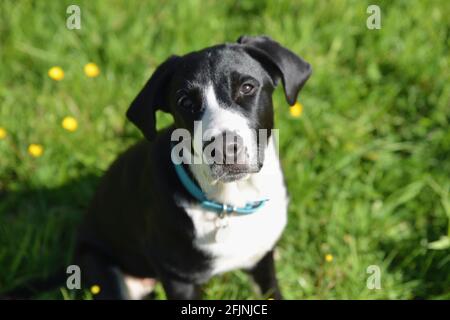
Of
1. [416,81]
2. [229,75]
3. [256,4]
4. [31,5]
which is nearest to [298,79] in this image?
[229,75]

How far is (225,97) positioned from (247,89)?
0.11 meters

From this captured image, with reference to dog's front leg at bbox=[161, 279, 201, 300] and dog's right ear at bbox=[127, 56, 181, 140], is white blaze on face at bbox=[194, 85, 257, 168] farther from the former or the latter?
dog's front leg at bbox=[161, 279, 201, 300]

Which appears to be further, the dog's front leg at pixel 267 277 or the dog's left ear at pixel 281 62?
the dog's front leg at pixel 267 277

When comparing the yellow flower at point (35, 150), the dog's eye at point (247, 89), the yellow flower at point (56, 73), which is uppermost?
the yellow flower at point (56, 73)

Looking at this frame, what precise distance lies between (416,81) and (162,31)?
5.46ft

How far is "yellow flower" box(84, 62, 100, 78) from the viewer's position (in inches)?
152

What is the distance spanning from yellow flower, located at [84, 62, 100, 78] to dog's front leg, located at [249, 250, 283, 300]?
5.26 ft

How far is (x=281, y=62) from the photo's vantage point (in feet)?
8.43

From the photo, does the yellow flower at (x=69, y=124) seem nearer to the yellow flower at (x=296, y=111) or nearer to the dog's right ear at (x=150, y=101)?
the dog's right ear at (x=150, y=101)

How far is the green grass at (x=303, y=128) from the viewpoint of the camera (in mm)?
3351

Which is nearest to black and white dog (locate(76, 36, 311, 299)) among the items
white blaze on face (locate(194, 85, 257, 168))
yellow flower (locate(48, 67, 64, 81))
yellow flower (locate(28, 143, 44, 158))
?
white blaze on face (locate(194, 85, 257, 168))

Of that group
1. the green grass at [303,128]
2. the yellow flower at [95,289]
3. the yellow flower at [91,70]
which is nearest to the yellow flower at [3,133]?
the green grass at [303,128]
